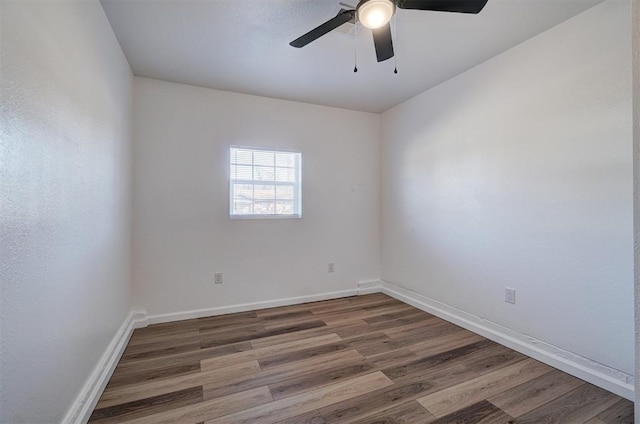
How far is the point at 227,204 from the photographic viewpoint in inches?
122

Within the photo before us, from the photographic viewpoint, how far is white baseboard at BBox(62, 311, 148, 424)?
4.61ft

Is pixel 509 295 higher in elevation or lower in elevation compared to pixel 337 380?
higher

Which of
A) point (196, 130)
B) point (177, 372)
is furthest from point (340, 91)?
point (177, 372)

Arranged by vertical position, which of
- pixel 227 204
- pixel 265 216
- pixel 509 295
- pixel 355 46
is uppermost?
pixel 355 46

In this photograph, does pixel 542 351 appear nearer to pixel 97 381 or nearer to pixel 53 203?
pixel 97 381

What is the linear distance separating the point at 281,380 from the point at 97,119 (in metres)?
2.08

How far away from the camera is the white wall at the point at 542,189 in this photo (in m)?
1.77

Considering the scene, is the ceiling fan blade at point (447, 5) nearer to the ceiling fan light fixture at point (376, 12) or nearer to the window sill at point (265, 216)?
the ceiling fan light fixture at point (376, 12)

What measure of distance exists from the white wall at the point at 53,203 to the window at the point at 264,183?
4.29ft

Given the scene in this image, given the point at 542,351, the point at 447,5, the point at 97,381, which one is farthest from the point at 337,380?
the point at 447,5

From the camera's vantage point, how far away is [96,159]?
1.75 metres

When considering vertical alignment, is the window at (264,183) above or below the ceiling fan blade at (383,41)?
below

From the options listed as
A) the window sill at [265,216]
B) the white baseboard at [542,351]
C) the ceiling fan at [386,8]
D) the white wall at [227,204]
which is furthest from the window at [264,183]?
the white baseboard at [542,351]

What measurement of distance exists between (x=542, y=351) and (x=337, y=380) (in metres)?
1.59
